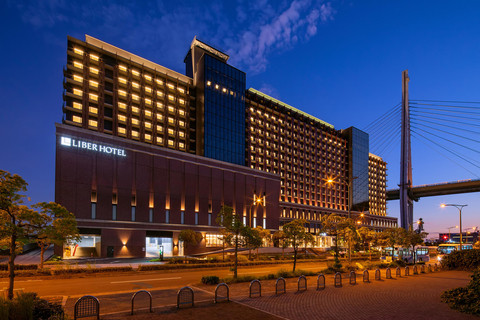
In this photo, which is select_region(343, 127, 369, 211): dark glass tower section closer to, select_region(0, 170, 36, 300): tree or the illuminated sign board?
the illuminated sign board

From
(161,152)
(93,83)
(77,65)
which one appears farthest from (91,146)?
(77,65)

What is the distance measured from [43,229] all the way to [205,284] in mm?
10572

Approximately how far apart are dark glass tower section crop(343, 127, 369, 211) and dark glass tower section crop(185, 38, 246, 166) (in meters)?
62.5

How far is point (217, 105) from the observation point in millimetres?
76438

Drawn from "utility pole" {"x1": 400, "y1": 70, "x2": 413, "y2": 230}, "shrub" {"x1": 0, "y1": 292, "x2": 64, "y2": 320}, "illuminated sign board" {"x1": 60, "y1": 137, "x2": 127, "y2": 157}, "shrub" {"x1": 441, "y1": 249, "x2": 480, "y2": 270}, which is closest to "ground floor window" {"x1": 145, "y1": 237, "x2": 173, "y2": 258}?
"illuminated sign board" {"x1": 60, "y1": 137, "x2": 127, "y2": 157}

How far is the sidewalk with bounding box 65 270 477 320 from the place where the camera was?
1305 centimetres

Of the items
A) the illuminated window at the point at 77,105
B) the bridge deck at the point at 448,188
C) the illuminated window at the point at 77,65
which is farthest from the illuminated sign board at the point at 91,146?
the bridge deck at the point at 448,188

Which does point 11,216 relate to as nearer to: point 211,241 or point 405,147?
point 211,241

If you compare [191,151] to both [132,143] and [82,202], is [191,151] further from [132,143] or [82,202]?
[82,202]

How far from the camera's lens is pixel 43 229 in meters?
13.4

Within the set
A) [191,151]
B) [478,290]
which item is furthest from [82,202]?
[478,290]

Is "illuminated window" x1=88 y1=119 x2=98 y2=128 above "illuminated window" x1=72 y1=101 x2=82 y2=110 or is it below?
A: below

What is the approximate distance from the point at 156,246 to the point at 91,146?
73.4 ft

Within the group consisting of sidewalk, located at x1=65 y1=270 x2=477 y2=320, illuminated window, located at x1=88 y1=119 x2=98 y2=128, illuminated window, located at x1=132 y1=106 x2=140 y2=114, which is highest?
illuminated window, located at x1=132 y1=106 x2=140 y2=114
